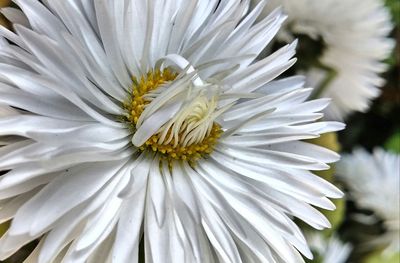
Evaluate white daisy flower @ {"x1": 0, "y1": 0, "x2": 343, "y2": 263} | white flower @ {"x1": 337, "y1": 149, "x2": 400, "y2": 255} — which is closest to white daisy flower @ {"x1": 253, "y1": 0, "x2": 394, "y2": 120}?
white flower @ {"x1": 337, "y1": 149, "x2": 400, "y2": 255}

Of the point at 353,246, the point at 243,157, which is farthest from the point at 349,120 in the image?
the point at 243,157

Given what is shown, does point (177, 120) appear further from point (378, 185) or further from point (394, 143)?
point (394, 143)

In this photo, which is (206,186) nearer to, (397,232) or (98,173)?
(98,173)

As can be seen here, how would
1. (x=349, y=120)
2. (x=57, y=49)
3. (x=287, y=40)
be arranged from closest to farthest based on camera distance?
(x=57, y=49) → (x=287, y=40) → (x=349, y=120)

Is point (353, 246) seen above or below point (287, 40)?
below

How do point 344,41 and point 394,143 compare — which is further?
point 394,143

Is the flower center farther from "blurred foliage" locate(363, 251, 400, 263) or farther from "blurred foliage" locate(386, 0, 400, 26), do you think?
"blurred foliage" locate(386, 0, 400, 26)

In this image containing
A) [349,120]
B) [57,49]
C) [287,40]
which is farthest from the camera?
[349,120]

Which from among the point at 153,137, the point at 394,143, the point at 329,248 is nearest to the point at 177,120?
the point at 153,137
